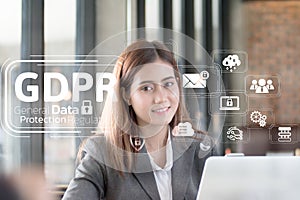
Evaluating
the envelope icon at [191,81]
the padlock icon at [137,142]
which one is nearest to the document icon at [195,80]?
the envelope icon at [191,81]

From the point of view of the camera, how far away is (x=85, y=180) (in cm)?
100

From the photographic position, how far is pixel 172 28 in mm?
1007

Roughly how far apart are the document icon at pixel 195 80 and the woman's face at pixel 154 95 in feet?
0.06

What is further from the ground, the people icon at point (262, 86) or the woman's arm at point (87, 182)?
the people icon at point (262, 86)

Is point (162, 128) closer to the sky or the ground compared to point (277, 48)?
closer to the ground

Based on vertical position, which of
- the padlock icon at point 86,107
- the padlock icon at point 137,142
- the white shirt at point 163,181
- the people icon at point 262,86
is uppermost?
the people icon at point 262,86

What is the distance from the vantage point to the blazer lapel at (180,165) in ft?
3.31

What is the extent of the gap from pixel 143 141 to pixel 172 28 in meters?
0.19

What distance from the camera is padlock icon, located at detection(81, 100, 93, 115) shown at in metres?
1.01

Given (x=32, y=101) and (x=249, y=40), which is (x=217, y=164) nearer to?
(x=249, y=40)

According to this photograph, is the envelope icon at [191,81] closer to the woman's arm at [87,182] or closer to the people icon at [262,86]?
the people icon at [262,86]

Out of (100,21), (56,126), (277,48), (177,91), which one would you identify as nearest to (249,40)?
→ (277,48)

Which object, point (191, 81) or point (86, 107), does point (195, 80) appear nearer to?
point (191, 81)

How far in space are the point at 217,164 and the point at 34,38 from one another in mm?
367
